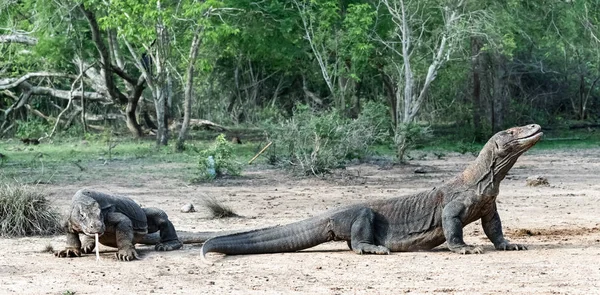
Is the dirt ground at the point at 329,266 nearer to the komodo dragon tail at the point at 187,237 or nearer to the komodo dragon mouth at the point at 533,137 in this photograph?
the komodo dragon tail at the point at 187,237

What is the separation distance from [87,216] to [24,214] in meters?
2.28

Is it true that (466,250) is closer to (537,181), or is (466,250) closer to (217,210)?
(217,210)

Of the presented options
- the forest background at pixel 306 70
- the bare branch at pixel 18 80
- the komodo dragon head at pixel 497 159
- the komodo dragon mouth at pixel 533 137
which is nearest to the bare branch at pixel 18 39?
the forest background at pixel 306 70

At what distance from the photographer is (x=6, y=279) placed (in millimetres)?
7934

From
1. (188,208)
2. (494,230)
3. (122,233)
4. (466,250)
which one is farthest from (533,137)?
(188,208)

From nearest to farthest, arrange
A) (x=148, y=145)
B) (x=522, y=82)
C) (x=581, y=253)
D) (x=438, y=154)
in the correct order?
(x=581, y=253) < (x=438, y=154) < (x=148, y=145) < (x=522, y=82)

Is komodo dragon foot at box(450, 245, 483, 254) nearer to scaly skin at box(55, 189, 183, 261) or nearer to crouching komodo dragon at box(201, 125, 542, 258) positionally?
crouching komodo dragon at box(201, 125, 542, 258)

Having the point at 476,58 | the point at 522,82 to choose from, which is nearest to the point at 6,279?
the point at 476,58

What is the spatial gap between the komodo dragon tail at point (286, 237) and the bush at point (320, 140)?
326 inches

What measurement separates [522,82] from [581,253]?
87.5 feet

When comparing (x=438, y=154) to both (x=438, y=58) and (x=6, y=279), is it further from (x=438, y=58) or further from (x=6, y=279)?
(x=6, y=279)

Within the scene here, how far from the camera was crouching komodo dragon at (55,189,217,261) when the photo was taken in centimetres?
855

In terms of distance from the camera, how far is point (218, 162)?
17.2m

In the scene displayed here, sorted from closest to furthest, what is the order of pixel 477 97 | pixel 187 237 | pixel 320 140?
pixel 187 237, pixel 320 140, pixel 477 97
